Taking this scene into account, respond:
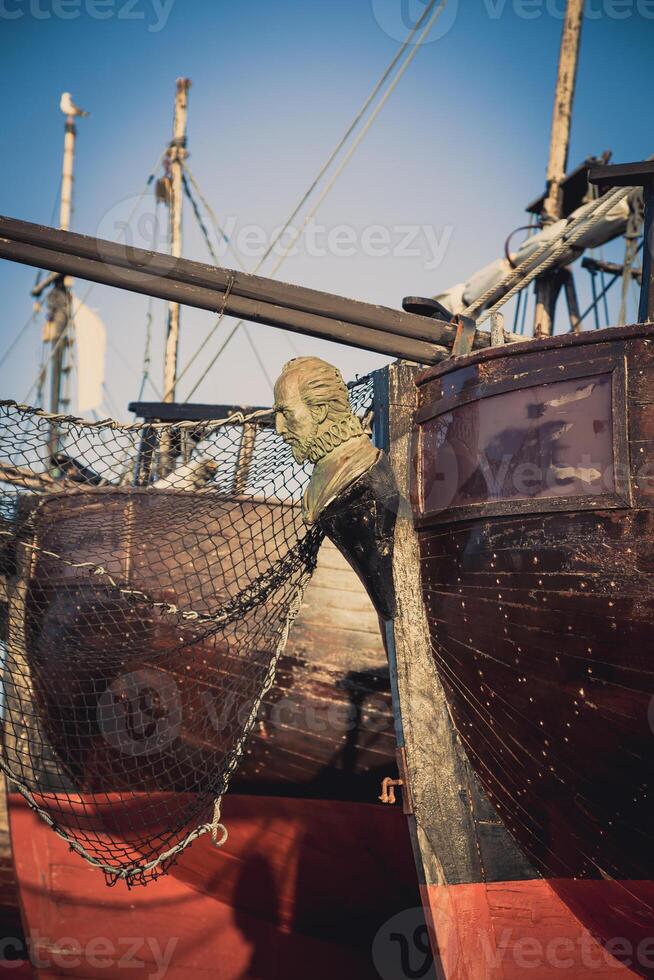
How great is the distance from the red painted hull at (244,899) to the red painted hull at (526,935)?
127 inches

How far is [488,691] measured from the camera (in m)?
3.79

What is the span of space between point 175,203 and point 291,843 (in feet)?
36.5

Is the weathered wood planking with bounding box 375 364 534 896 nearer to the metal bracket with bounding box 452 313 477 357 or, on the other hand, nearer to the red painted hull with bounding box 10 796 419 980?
the metal bracket with bounding box 452 313 477 357

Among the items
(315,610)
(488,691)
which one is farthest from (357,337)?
(315,610)

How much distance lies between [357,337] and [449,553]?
1.01 m

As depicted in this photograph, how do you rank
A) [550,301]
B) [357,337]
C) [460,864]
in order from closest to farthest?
1. [460,864]
2. [357,337]
3. [550,301]

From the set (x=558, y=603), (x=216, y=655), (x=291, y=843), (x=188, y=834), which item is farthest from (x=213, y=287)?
(x=291, y=843)

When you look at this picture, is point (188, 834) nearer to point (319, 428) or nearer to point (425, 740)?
point (425, 740)

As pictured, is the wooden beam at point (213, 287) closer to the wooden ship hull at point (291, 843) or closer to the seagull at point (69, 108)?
the wooden ship hull at point (291, 843)

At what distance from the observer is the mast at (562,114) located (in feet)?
37.8

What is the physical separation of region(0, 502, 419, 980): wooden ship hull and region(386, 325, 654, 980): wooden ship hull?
3.16 metres

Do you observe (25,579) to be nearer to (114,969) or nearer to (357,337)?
(114,969)

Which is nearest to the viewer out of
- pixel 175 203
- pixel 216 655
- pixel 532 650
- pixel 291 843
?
pixel 532 650

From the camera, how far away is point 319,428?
3480mm
